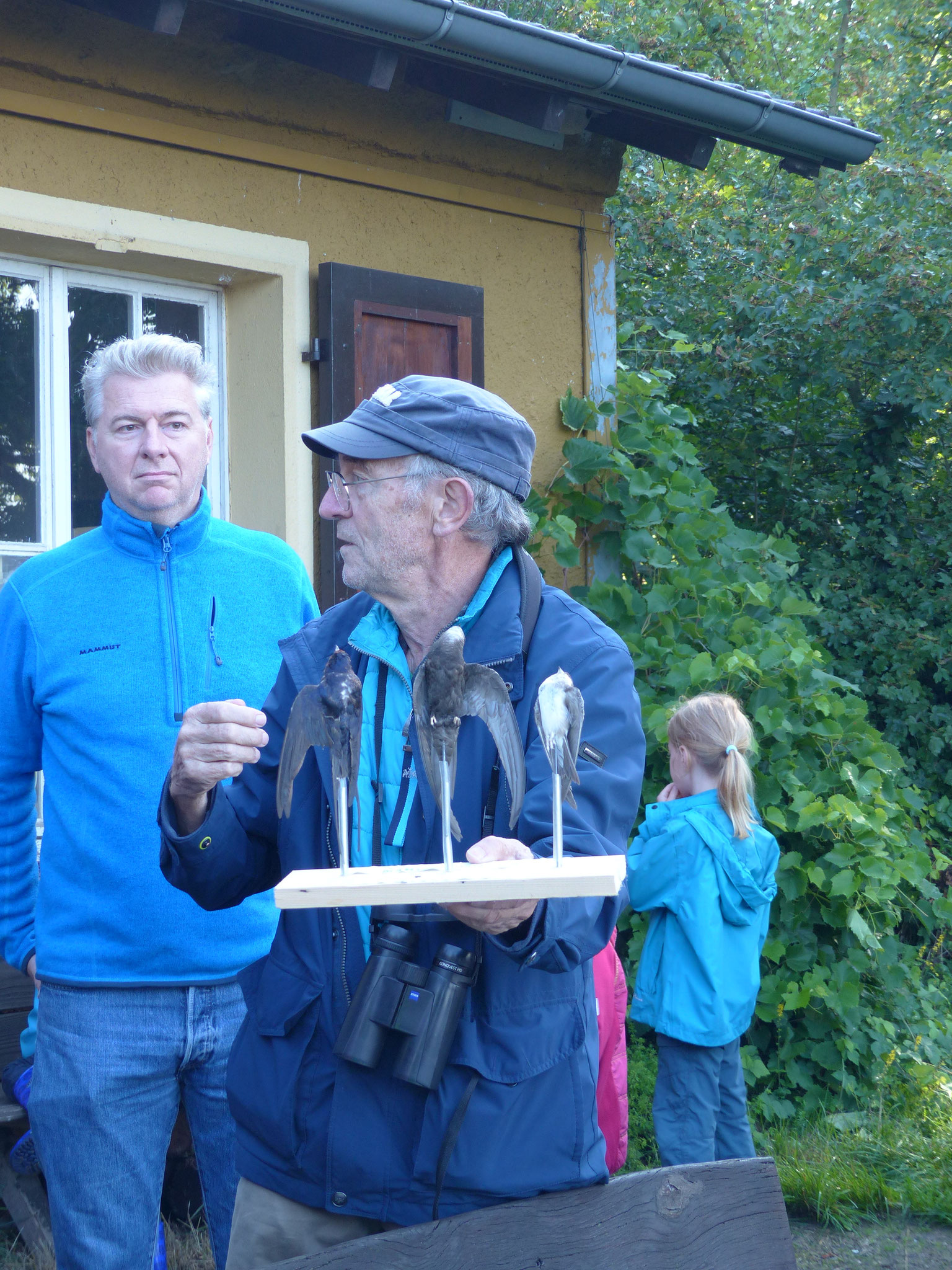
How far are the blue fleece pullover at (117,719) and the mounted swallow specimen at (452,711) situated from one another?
1007mm

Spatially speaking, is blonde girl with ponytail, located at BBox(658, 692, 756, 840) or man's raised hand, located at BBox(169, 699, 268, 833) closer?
man's raised hand, located at BBox(169, 699, 268, 833)

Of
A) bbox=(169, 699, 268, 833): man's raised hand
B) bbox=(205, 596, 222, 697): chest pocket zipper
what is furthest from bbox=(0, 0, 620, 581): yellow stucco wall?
bbox=(169, 699, 268, 833): man's raised hand

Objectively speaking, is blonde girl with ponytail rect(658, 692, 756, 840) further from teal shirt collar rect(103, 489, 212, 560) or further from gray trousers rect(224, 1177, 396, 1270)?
gray trousers rect(224, 1177, 396, 1270)

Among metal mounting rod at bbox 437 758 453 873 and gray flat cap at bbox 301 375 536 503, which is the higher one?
gray flat cap at bbox 301 375 536 503

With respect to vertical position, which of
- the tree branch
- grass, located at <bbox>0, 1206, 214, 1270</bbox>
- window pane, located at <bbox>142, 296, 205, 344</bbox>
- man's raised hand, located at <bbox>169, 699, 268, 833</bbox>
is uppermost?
the tree branch

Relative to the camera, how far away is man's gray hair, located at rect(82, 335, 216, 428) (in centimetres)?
258

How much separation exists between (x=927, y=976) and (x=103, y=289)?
5372mm

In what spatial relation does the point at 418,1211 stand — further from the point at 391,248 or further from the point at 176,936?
the point at 391,248

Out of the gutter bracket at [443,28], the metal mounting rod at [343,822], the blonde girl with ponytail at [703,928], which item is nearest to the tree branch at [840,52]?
the gutter bracket at [443,28]

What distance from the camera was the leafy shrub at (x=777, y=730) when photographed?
4762 mm

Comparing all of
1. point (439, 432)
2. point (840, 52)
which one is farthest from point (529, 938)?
point (840, 52)

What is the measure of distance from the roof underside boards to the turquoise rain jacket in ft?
8.73

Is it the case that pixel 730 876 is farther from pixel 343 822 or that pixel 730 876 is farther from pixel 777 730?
pixel 343 822

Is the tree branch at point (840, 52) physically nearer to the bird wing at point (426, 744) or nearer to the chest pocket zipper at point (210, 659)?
the chest pocket zipper at point (210, 659)
